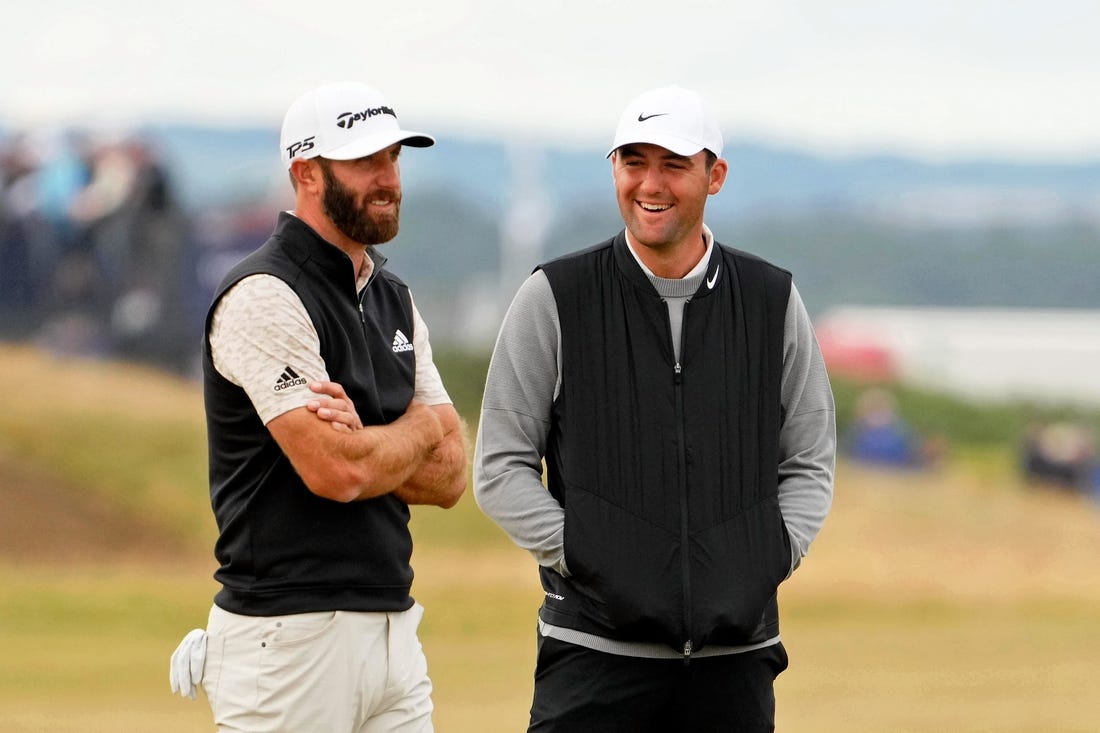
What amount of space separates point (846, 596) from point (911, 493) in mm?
2092

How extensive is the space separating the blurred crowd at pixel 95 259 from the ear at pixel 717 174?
1218 centimetres

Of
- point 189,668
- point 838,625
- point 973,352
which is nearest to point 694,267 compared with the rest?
point 189,668

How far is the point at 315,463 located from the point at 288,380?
15 centimetres

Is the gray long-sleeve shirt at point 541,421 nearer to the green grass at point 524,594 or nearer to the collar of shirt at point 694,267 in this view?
the collar of shirt at point 694,267

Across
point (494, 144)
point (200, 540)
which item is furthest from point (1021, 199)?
point (200, 540)

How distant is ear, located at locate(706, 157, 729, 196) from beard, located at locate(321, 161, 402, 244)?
618mm

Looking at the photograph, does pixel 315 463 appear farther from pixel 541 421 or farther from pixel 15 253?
pixel 15 253

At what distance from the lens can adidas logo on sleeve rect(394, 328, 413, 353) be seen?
3.12m

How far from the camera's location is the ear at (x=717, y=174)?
3.11 metres

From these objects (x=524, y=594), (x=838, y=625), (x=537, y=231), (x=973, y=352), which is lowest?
(x=838, y=625)

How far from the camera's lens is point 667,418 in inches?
116

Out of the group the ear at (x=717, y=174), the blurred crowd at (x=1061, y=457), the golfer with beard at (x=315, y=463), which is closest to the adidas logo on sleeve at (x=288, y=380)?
the golfer with beard at (x=315, y=463)

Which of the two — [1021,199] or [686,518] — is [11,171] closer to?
[1021,199]

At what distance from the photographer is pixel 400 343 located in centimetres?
314
